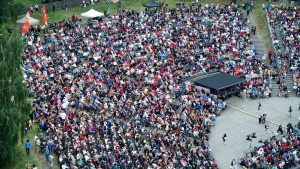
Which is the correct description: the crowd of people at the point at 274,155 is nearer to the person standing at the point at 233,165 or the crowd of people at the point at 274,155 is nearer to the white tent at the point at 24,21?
the person standing at the point at 233,165

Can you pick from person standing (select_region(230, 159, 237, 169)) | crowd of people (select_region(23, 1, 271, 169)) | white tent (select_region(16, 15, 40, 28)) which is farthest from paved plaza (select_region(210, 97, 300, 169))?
white tent (select_region(16, 15, 40, 28))

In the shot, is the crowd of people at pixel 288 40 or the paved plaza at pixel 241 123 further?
the crowd of people at pixel 288 40

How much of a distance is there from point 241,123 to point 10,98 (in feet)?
86.3

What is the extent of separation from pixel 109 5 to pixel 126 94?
27.6m

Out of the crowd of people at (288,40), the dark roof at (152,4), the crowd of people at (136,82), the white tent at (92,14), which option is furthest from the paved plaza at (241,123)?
the white tent at (92,14)

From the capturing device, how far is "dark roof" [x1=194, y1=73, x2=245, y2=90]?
6756 centimetres

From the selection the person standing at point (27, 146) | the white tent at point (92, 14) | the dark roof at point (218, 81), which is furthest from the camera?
the white tent at point (92, 14)

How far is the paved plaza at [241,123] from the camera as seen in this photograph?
57.9 metres

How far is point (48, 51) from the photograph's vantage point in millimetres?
70625

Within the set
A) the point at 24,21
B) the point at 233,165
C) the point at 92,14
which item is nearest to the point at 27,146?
the point at 233,165

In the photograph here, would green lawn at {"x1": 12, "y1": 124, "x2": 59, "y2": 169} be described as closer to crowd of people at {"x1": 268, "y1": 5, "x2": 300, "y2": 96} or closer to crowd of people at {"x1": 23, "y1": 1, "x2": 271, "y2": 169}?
crowd of people at {"x1": 23, "y1": 1, "x2": 271, "y2": 169}

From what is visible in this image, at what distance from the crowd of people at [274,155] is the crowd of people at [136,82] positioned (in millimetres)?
3619

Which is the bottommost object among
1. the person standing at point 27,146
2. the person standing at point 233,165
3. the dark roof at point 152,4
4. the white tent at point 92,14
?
the person standing at point 233,165

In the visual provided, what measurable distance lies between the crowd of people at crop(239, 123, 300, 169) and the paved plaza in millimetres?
1528
